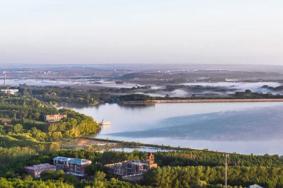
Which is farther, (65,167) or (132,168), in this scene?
(65,167)

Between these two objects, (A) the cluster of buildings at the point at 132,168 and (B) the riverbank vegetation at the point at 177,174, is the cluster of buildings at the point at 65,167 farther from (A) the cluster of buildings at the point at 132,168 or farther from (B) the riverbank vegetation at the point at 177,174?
(A) the cluster of buildings at the point at 132,168

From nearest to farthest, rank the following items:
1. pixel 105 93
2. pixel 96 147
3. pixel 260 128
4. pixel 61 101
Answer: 1. pixel 96 147
2. pixel 260 128
3. pixel 61 101
4. pixel 105 93

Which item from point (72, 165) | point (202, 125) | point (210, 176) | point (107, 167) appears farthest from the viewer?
point (202, 125)

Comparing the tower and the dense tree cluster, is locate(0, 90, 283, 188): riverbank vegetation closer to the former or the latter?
the dense tree cluster

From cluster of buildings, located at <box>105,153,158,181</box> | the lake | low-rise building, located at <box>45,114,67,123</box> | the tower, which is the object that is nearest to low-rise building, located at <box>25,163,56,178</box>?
cluster of buildings, located at <box>105,153,158,181</box>

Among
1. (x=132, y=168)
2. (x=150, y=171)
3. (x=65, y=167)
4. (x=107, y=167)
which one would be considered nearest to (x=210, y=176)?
(x=150, y=171)

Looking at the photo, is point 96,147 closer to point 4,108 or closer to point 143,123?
point 143,123

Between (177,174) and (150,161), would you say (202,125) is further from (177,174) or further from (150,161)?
(177,174)

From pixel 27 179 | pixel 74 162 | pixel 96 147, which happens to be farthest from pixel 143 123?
pixel 27 179
